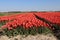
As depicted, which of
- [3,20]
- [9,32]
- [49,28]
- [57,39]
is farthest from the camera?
[3,20]

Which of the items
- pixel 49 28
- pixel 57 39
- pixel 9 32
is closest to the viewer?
pixel 57 39

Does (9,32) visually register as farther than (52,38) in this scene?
Yes

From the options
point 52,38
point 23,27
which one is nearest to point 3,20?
point 23,27

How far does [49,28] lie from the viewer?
1101 centimetres

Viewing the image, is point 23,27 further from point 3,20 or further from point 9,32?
point 3,20

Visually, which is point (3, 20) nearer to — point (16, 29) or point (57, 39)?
point (16, 29)

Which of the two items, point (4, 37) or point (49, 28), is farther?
point (49, 28)

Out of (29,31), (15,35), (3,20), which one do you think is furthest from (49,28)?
(3,20)

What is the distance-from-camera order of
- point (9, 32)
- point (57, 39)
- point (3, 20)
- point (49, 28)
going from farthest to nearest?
point (3, 20) → point (49, 28) → point (9, 32) → point (57, 39)

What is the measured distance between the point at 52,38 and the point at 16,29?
74.7 inches

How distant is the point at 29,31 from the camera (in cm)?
1062

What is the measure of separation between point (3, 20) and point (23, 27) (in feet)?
31.1

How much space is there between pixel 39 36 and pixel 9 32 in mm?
1450

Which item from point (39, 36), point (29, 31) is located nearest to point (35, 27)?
point (29, 31)
